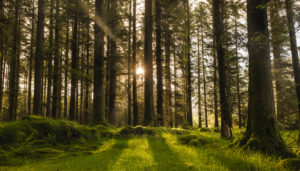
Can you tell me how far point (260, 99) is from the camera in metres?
4.95

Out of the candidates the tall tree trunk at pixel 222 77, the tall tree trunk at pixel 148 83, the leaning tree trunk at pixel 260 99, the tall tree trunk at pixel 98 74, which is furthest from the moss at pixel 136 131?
the leaning tree trunk at pixel 260 99

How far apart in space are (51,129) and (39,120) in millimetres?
616

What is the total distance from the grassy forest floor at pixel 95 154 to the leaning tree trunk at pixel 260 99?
53cm

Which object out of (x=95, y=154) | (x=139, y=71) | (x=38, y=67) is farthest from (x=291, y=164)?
(x=139, y=71)

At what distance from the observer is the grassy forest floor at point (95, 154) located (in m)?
3.41

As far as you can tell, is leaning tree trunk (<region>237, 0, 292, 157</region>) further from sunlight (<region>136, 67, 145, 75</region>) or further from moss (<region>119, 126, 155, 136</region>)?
sunlight (<region>136, 67, 145, 75</region>)

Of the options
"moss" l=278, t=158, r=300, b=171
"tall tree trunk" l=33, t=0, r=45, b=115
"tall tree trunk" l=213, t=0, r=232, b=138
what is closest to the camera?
"moss" l=278, t=158, r=300, b=171

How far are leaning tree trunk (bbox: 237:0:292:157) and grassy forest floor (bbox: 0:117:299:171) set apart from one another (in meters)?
0.53

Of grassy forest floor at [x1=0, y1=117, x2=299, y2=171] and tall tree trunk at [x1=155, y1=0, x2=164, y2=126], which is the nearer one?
grassy forest floor at [x1=0, y1=117, x2=299, y2=171]

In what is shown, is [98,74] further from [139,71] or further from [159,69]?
[139,71]

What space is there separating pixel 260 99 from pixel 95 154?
4760mm

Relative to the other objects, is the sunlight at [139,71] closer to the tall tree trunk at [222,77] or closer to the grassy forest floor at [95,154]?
the tall tree trunk at [222,77]

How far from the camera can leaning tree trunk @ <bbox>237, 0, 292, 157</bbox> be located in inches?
179

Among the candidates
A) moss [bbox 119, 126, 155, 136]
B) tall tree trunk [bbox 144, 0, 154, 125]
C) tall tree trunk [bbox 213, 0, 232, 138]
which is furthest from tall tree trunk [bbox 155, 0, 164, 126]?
tall tree trunk [bbox 213, 0, 232, 138]
